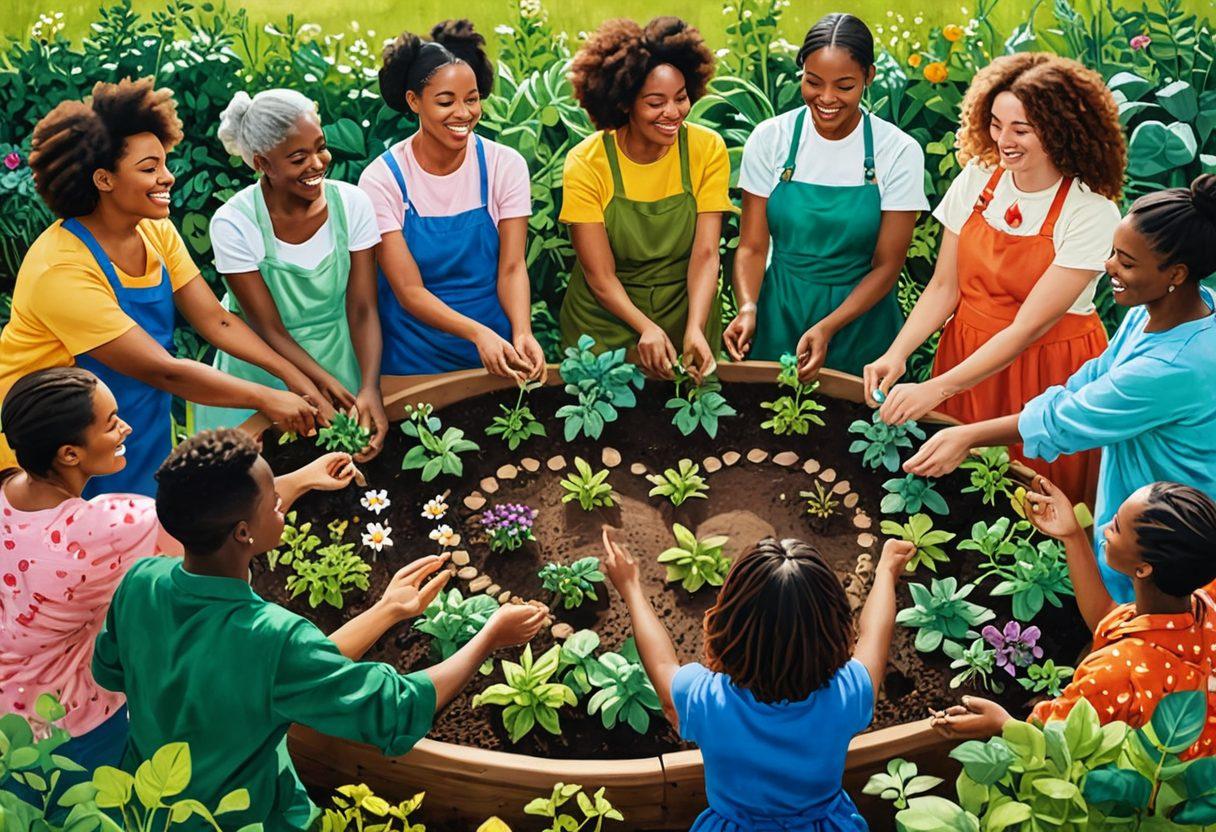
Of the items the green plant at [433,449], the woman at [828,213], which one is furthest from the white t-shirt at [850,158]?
the green plant at [433,449]

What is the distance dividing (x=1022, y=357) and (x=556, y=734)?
1.64 metres

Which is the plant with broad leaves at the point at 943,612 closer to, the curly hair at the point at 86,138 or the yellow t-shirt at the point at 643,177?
the yellow t-shirt at the point at 643,177

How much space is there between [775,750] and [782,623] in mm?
235

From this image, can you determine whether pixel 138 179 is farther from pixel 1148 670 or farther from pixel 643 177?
pixel 1148 670

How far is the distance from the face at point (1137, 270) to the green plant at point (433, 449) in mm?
1560

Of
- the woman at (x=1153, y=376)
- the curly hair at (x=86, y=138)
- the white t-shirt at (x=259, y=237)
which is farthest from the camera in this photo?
the white t-shirt at (x=259, y=237)

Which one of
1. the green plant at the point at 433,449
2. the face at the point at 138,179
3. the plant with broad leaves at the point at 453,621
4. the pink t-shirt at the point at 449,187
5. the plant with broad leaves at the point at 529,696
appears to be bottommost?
the plant with broad leaves at the point at 529,696

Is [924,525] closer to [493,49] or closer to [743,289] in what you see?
[743,289]

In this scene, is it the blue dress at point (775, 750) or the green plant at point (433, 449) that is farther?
the green plant at point (433, 449)

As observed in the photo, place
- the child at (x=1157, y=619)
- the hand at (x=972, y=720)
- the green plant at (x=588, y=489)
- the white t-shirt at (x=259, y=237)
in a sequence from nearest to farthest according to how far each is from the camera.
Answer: the child at (x=1157, y=619) < the hand at (x=972, y=720) < the green plant at (x=588, y=489) < the white t-shirt at (x=259, y=237)

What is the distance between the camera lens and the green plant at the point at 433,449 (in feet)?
11.0

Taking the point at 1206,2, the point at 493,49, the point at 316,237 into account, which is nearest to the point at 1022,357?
the point at 316,237

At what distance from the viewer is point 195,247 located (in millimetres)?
4859

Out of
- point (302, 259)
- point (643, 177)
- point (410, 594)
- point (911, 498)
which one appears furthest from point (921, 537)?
point (302, 259)
